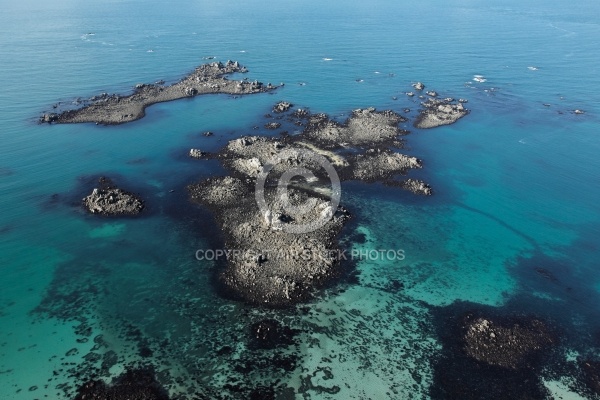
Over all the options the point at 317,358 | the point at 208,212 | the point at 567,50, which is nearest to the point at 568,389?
the point at 317,358

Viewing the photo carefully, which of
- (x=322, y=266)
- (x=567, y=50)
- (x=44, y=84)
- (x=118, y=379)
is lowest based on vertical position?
(x=118, y=379)

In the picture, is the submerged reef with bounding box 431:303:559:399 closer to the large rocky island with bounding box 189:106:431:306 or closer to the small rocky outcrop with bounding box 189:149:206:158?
the large rocky island with bounding box 189:106:431:306

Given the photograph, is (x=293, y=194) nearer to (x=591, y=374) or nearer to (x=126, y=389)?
(x=126, y=389)

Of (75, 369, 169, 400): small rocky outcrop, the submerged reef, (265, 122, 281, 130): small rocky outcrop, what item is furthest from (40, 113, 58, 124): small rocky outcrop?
the submerged reef

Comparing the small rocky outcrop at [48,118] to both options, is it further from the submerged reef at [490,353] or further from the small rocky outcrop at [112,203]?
the submerged reef at [490,353]

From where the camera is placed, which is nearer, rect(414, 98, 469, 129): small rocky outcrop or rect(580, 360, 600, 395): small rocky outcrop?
rect(580, 360, 600, 395): small rocky outcrop

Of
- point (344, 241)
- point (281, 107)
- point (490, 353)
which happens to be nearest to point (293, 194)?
point (344, 241)

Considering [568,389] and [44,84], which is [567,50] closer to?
[568,389]

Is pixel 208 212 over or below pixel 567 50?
below
